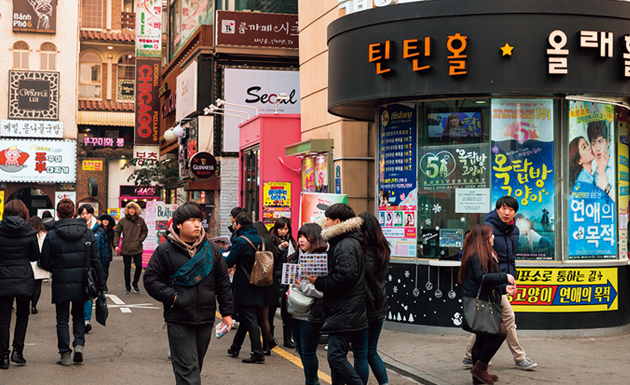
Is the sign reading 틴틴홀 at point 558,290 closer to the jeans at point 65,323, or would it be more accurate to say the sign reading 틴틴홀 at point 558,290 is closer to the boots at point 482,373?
the boots at point 482,373

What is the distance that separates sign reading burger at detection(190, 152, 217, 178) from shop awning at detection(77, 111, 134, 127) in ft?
102

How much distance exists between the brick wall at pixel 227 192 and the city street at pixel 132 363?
14.0m

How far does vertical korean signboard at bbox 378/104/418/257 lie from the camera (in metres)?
11.1

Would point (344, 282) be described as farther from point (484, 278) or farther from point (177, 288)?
point (484, 278)

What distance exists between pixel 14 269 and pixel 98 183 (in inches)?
1867

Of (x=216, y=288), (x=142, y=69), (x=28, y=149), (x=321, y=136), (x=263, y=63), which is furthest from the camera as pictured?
(x=28, y=149)

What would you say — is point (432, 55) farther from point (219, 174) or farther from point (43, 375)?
point (219, 174)

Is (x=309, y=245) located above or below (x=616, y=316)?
above

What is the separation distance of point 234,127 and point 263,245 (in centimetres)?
1879

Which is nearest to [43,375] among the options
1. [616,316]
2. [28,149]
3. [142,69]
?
[616,316]

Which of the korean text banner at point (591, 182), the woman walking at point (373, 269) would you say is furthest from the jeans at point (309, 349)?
the korean text banner at point (591, 182)

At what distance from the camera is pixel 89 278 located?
845 centimetres

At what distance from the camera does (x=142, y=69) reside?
39.6 meters

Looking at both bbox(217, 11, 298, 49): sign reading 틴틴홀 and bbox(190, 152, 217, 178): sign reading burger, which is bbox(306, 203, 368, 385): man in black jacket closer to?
bbox(190, 152, 217, 178): sign reading burger
